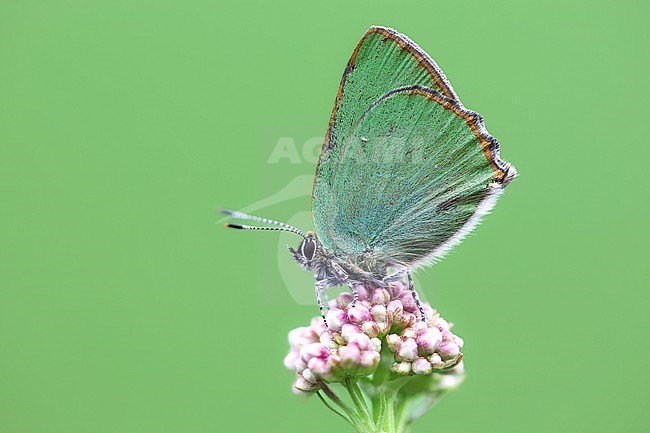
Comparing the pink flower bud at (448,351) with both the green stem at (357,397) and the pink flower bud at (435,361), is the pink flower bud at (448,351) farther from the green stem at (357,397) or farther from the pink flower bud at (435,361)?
the green stem at (357,397)

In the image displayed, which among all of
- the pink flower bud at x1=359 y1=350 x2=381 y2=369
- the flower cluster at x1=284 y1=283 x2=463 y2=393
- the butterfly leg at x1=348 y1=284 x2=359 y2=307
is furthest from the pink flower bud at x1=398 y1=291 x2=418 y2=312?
the pink flower bud at x1=359 y1=350 x2=381 y2=369

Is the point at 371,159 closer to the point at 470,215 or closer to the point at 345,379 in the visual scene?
the point at 470,215

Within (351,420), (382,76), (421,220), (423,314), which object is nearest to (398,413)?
(351,420)

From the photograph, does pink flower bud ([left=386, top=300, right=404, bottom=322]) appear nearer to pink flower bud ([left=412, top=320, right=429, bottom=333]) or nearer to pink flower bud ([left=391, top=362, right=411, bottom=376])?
pink flower bud ([left=412, top=320, right=429, bottom=333])

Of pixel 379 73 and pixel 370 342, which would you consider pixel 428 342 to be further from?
pixel 379 73

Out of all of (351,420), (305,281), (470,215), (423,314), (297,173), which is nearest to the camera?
(351,420)
